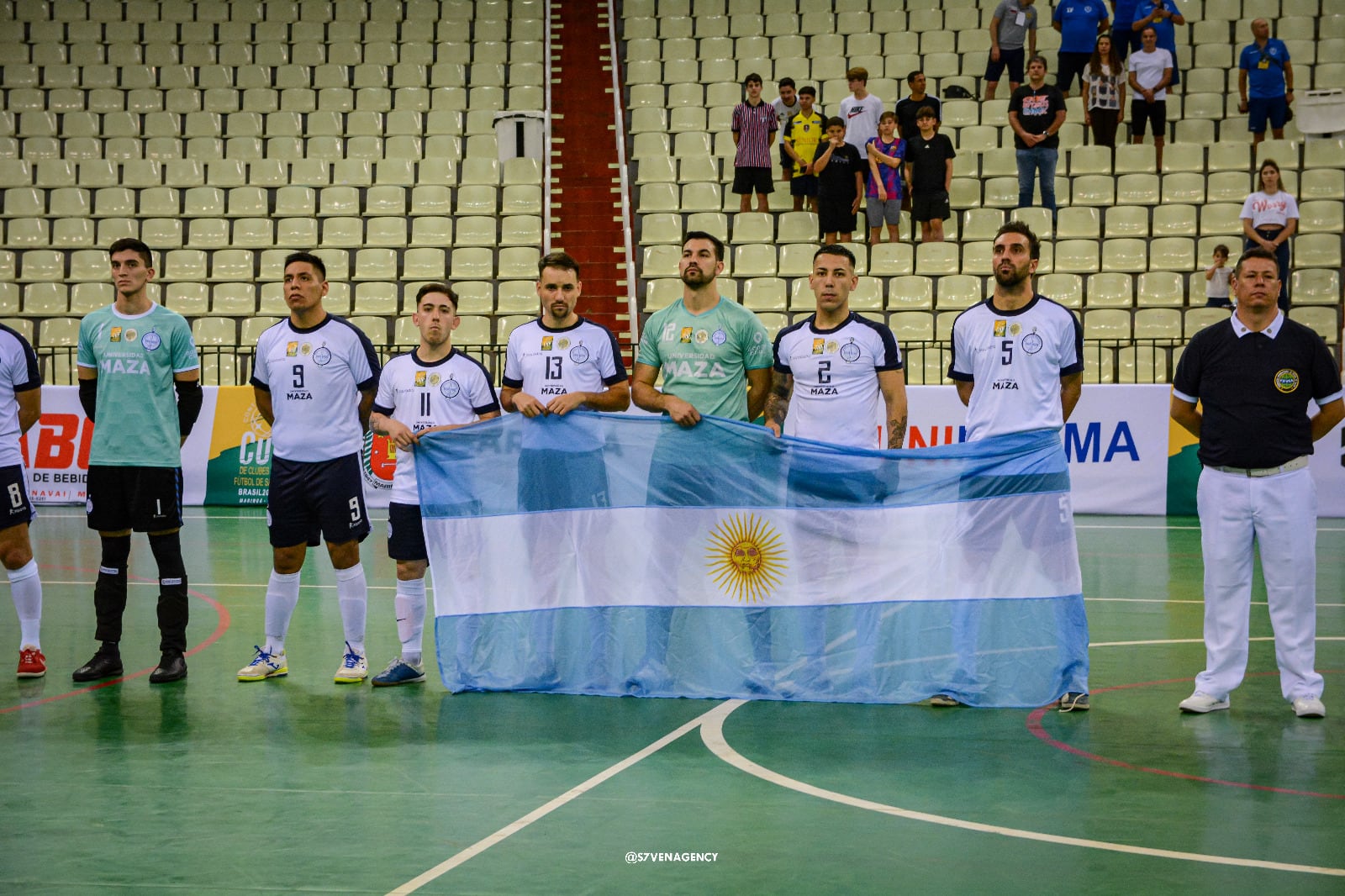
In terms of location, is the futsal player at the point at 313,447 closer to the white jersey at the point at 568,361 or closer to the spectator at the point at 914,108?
the white jersey at the point at 568,361

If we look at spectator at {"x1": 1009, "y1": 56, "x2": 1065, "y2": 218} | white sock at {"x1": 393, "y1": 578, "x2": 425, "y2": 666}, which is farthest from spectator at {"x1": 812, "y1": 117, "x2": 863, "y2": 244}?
white sock at {"x1": 393, "y1": 578, "x2": 425, "y2": 666}

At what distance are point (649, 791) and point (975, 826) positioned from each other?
1236 millimetres

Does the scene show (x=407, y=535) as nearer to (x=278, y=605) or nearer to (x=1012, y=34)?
(x=278, y=605)

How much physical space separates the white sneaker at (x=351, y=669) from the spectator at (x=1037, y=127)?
1257 cm

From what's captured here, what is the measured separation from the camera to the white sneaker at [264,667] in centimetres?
763

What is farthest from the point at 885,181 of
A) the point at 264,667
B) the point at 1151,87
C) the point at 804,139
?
the point at 264,667

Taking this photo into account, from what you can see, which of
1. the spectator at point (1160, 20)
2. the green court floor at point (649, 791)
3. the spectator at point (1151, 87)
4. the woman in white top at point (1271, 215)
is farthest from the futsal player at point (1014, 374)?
the spectator at point (1160, 20)

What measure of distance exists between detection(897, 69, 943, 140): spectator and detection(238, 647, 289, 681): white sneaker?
12145 mm

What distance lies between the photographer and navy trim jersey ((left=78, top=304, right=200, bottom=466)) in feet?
25.1

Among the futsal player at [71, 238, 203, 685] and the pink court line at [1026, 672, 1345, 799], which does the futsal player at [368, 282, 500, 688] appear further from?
the pink court line at [1026, 672, 1345, 799]

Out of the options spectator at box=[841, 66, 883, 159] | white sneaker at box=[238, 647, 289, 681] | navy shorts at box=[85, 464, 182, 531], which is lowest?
white sneaker at box=[238, 647, 289, 681]

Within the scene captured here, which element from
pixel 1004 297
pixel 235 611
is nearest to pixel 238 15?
pixel 235 611

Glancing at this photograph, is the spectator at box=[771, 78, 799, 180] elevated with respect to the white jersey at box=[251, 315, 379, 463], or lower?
elevated

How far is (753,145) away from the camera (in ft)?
61.5
